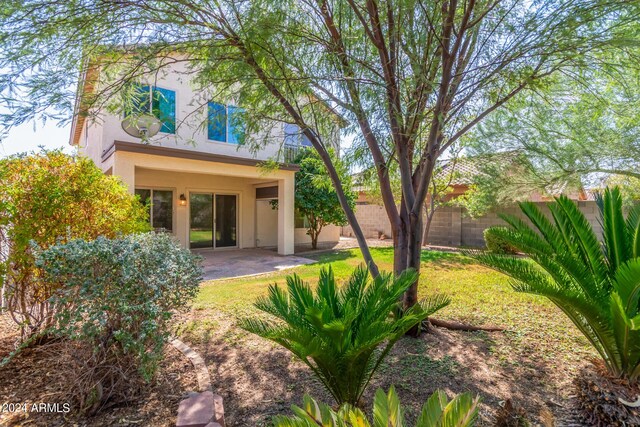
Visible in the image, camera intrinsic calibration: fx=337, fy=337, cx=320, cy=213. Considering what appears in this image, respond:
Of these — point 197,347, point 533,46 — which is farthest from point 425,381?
point 533,46

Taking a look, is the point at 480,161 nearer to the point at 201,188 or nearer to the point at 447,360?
the point at 447,360

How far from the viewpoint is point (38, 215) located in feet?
12.8

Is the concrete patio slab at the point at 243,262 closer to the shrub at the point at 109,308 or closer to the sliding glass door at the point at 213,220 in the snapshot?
the sliding glass door at the point at 213,220

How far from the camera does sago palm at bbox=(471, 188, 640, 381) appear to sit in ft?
10.1

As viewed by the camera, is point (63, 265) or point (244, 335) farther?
point (244, 335)

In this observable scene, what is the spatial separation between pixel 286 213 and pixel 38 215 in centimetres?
845

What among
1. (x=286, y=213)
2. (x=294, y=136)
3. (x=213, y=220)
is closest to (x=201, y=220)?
(x=213, y=220)

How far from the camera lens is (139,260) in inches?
122

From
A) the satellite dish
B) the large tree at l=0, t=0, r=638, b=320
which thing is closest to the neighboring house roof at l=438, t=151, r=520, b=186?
the large tree at l=0, t=0, r=638, b=320

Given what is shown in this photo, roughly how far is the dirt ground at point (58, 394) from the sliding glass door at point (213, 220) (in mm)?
9097

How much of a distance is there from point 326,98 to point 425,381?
4238mm

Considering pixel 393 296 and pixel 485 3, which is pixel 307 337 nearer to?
pixel 393 296

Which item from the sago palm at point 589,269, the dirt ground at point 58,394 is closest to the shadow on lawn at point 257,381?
the dirt ground at point 58,394

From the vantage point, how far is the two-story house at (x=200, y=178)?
9406 mm
